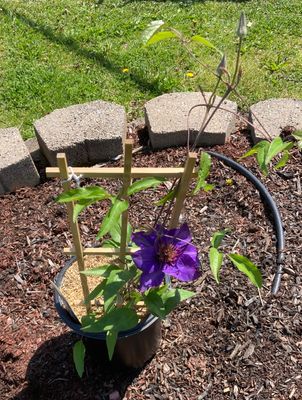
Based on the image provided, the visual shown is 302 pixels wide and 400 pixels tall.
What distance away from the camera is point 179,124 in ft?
10.2

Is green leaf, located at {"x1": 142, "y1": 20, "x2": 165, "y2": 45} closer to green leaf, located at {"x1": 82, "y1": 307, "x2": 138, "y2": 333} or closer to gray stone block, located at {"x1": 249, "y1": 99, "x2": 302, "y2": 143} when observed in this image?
green leaf, located at {"x1": 82, "y1": 307, "x2": 138, "y2": 333}

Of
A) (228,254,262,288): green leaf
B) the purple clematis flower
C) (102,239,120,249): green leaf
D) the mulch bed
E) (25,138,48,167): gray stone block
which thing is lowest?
the mulch bed

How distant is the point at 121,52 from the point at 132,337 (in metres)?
2.56

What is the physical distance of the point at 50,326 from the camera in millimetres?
2395

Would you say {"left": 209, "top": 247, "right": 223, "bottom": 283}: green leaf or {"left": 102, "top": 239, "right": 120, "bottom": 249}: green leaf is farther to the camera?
{"left": 102, "top": 239, "right": 120, "bottom": 249}: green leaf

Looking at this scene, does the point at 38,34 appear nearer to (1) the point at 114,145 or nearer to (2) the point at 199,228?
(1) the point at 114,145

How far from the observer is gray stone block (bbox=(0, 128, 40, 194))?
290 centimetres

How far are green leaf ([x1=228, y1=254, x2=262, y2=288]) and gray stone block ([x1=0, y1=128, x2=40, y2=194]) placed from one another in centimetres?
162

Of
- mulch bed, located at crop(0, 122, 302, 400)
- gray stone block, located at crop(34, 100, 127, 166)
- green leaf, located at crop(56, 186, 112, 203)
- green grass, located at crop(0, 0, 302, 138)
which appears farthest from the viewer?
green grass, located at crop(0, 0, 302, 138)

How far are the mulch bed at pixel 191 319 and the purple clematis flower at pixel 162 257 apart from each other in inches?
29.8

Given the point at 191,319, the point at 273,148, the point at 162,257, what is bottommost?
the point at 191,319

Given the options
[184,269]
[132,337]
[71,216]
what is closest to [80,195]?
[71,216]

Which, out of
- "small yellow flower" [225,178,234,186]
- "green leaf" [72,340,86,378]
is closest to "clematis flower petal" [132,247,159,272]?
"green leaf" [72,340,86,378]

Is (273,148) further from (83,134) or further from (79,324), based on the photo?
(83,134)
